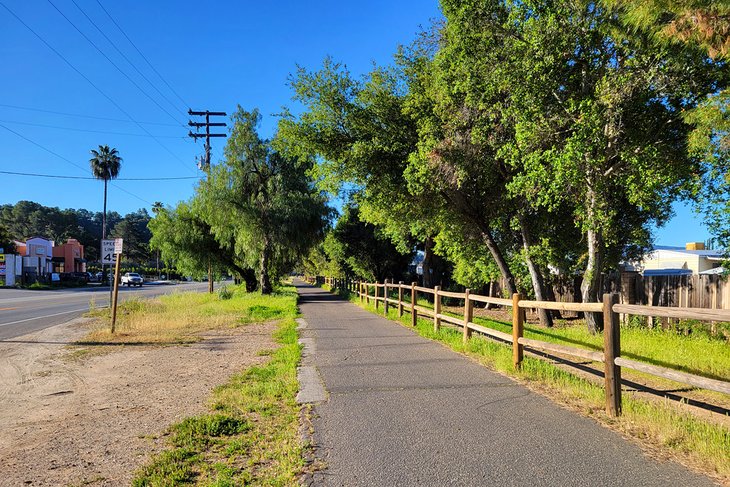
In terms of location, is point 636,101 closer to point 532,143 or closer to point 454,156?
point 532,143

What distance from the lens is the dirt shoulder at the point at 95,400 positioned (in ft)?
13.9

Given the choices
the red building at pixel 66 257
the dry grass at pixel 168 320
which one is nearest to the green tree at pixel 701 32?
the dry grass at pixel 168 320

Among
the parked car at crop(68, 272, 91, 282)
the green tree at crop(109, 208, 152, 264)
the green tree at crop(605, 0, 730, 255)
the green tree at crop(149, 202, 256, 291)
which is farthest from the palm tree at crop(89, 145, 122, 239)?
the green tree at crop(605, 0, 730, 255)

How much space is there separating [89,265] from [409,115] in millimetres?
102237

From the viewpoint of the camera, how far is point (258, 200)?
2736 centimetres

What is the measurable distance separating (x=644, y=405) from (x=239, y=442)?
14.6 ft

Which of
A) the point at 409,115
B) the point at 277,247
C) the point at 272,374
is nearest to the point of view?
the point at 272,374

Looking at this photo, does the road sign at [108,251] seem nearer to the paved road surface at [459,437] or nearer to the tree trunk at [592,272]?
the paved road surface at [459,437]

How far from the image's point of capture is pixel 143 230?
147 m

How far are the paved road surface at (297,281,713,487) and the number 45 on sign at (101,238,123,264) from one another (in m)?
8.65

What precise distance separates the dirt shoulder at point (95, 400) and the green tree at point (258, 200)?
1553 cm

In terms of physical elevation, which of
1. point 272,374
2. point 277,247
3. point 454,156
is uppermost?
point 454,156

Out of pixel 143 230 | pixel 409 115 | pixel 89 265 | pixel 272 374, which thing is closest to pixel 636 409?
pixel 272 374

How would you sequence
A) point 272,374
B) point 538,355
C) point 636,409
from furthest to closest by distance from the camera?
point 538,355, point 272,374, point 636,409
